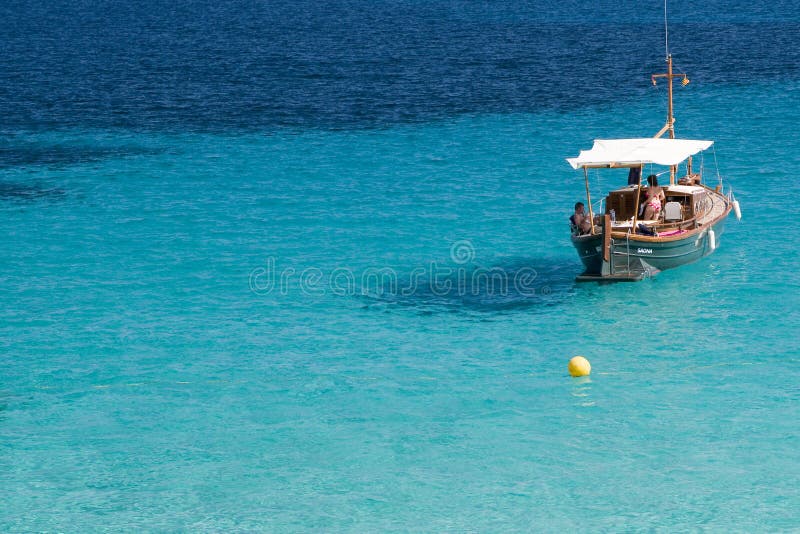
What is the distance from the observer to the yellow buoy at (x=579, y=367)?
27.0 meters

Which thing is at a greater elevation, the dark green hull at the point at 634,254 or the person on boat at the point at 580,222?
the person on boat at the point at 580,222

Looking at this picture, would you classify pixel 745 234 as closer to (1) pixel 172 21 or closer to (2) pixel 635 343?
(2) pixel 635 343

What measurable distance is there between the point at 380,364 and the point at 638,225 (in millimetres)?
9704

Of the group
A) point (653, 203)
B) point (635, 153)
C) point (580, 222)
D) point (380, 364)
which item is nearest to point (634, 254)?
point (653, 203)

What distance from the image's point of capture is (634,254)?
107 ft

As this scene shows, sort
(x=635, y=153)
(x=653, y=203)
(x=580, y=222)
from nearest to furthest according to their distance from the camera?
(x=580, y=222), (x=653, y=203), (x=635, y=153)

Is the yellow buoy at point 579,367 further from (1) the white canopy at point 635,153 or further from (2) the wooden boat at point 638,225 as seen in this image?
(1) the white canopy at point 635,153

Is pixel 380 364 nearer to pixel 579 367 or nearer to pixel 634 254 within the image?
pixel 579 367

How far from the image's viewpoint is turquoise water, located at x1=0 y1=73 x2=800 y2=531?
69.6 feet

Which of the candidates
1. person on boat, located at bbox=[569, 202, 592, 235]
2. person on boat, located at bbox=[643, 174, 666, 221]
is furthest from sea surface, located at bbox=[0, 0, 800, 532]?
person on boat, located at bbox=[643, 174, 666, 221]

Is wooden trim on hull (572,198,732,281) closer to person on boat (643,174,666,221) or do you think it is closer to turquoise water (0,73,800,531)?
turquoise water (0,73,800,531)

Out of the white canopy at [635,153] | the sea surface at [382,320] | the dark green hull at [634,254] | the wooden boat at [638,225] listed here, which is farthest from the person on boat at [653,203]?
the sea surface at [382,320]

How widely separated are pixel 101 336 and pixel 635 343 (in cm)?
1536

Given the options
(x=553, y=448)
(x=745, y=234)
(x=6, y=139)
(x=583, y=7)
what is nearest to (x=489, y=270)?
(x=745, y=234)
